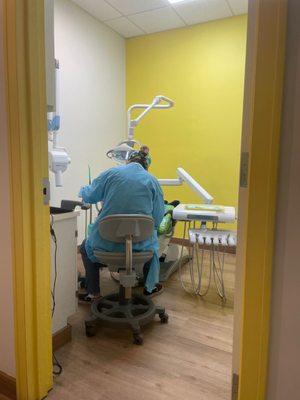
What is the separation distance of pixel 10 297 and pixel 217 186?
290cm

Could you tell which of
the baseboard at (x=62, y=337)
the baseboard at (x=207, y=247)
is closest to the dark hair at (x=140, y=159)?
the baseboard at (x=62, y=337)

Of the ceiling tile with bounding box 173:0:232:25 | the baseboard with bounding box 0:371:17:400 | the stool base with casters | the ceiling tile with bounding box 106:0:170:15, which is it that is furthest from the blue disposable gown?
the ceiling tile with bounding box 173:0:232:25

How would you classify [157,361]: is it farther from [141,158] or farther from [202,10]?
[202,10]

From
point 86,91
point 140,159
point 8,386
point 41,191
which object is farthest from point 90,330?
point 86,91

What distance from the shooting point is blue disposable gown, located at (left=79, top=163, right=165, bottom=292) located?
2.04m

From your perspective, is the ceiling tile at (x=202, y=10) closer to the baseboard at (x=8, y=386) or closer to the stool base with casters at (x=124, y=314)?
the stool base with casters at (x=124, y=314)

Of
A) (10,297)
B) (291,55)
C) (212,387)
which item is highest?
(291,55)

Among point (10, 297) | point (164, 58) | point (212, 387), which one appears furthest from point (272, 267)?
point (164, 58)

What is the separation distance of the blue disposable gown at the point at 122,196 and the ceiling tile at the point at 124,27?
2452 mm

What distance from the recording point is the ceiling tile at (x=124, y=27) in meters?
3.70

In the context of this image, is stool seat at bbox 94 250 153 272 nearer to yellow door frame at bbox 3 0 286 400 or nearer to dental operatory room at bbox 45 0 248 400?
dental operatory room at bbox 45 0 248 400

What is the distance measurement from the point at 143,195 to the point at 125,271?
0.51m

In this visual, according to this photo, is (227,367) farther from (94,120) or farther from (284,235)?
(94,120)

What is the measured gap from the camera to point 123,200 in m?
2.04
